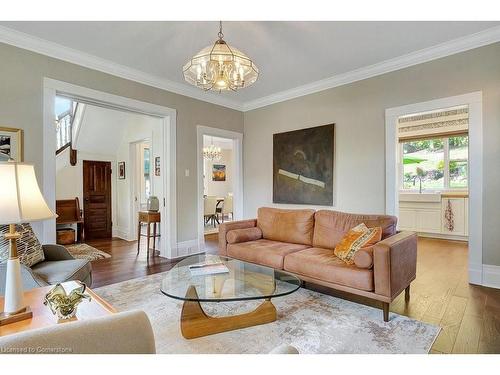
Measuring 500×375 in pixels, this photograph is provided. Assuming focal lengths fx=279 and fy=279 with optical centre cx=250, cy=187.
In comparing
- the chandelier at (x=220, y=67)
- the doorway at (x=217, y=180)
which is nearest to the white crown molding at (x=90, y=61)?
the doorway at (x=217, y=180)

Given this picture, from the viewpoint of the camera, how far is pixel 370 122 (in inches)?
154

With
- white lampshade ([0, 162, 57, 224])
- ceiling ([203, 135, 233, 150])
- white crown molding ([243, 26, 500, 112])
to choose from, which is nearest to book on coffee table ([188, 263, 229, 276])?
white lampshade ([0, 162, 57, 224])

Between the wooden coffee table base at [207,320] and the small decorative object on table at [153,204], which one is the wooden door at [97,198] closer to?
the small decorative object on table at [153,204]

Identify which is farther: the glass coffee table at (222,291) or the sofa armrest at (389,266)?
the sofa armrest at (389,266)

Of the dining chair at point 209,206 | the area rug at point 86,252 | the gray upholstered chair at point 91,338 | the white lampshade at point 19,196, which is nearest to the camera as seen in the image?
the gray upholstered chair at point 91,338

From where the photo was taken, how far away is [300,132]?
15.3ft

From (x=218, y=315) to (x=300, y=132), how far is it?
10.6ft

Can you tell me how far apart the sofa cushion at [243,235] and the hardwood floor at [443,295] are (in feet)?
3.21

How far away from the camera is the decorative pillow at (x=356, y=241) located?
8.36ft

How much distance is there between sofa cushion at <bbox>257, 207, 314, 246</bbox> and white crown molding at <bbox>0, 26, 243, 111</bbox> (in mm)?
2325

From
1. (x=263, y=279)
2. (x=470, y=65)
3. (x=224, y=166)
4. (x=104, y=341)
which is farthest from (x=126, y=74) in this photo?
(x=224, y=166)

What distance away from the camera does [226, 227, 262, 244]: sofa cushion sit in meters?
3.52

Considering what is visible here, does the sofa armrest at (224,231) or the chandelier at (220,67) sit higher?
the chandelier at (220,67)

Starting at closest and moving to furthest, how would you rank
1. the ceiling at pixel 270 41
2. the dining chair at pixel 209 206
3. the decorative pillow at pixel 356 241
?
the decorative pillow at pixel 356 241 → the ceiling at pixel 270 41 → the dining chair at pixel 209 206
